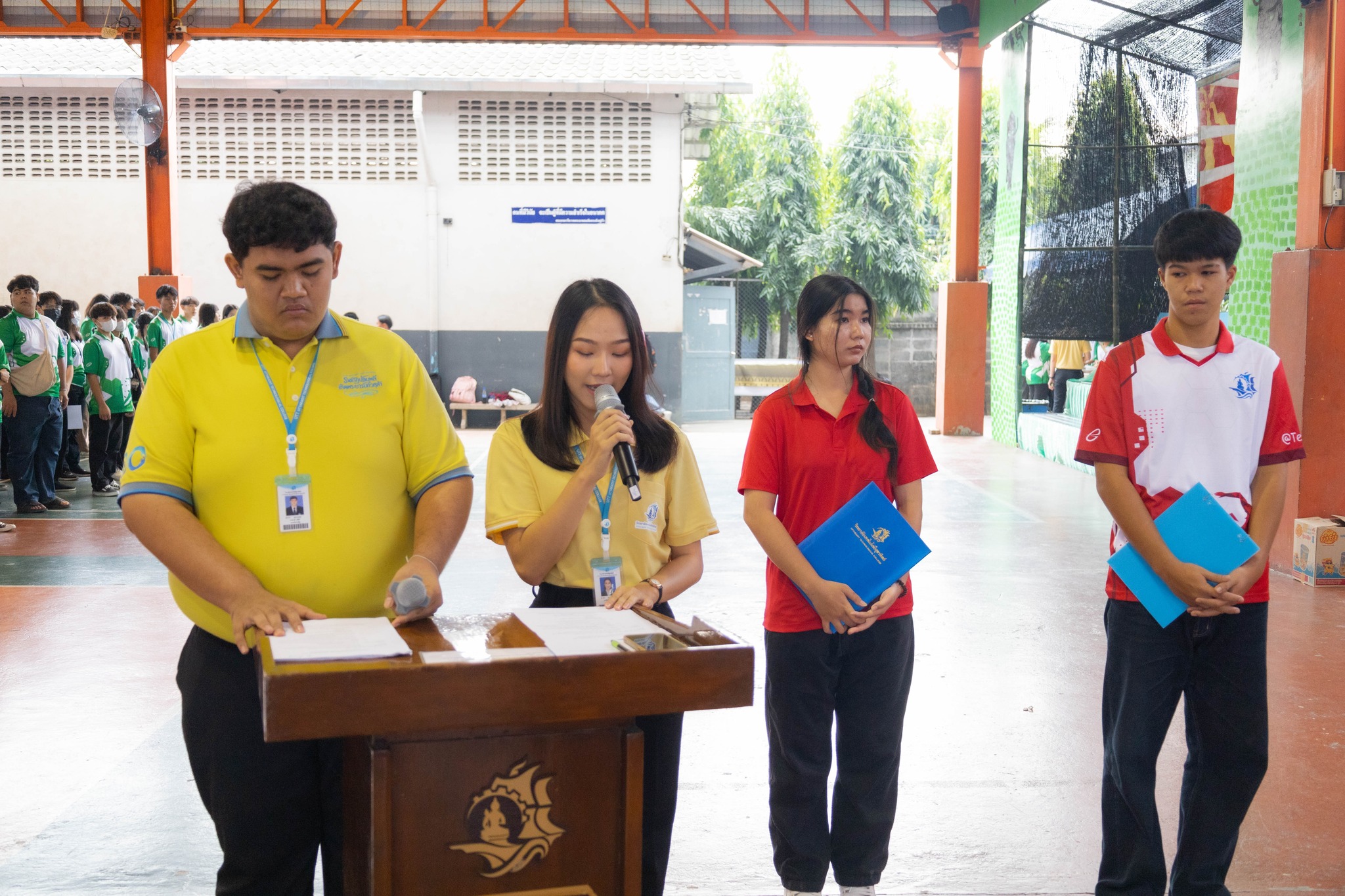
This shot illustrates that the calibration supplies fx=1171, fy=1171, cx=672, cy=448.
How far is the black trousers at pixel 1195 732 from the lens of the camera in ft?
7.80

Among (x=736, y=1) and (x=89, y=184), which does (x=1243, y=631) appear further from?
(x=89, y=184)

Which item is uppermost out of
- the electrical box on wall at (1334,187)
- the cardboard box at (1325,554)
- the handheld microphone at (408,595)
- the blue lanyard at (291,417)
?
the electrical box on wall at (1334,187)

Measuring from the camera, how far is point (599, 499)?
7.13 ft

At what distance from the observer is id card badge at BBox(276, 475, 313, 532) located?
188cm

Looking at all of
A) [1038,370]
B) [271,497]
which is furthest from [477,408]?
[271,497]

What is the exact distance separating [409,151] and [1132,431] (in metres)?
14.2

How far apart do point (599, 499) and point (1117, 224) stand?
10.5 metres

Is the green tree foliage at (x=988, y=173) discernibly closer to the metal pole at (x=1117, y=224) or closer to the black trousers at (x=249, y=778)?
the metal pole at (x=1117, y=224)

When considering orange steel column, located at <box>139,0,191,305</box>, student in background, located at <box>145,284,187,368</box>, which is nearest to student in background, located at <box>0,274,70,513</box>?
student in background, located at <box>145,284,187,368</box>

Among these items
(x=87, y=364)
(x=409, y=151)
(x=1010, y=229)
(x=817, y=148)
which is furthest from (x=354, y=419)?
(x=817, y=148)

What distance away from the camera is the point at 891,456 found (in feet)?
8.22

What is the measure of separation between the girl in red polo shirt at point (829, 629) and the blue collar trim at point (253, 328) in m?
0.91

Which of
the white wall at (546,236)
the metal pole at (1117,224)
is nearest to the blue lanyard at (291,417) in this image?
the metal pole at (1117,224)

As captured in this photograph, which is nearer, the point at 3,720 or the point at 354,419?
the point at 354,419
